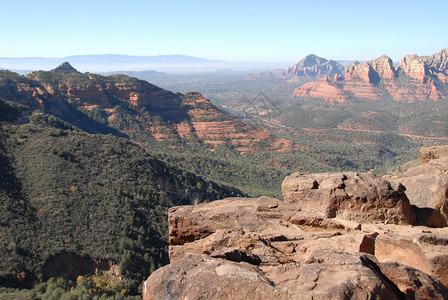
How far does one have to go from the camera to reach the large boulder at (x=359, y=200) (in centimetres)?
1237

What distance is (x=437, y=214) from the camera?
44.9ft

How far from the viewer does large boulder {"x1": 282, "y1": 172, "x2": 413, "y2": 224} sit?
40.6 ft

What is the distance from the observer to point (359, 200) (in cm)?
1252

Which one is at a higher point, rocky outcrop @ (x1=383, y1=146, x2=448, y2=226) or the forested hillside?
rocky outcrop @ (x1=383, y1=146, x2=448, y2=226)

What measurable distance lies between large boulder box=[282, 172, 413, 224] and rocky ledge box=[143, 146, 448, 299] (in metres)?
0.04

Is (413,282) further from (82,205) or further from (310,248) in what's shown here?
(82,205)

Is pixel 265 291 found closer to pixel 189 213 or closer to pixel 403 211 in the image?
pixel 189 213

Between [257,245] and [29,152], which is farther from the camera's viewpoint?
[29,152]

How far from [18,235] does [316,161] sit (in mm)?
69152

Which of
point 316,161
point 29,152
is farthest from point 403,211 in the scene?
point 316,161

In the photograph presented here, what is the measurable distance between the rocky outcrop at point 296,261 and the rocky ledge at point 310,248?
2cm

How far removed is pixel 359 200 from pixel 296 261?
4.42m

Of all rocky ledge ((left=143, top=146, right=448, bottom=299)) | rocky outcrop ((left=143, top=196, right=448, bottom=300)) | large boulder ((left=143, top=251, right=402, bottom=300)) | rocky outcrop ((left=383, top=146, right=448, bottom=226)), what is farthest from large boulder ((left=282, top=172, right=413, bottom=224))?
large boulder ((left=143, top=251, right=402, bottom=300))

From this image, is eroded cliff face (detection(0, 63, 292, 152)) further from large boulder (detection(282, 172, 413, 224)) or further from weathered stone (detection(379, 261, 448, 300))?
weathered stone (detection(379, 261, 448, 300))
